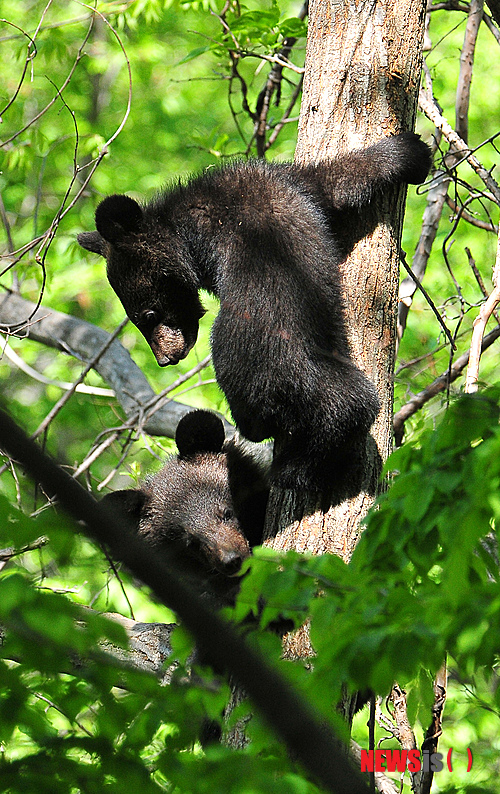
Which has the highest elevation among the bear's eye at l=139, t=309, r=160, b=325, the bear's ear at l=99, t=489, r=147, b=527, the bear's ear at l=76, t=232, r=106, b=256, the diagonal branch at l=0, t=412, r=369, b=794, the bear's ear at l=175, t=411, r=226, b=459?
the bear's ear at l=76, t=232, r=106, b=256

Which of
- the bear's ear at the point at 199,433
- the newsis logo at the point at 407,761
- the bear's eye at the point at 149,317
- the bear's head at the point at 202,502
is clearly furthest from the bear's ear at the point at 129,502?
the newsis logo at the point at 407,761

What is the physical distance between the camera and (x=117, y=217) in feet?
11.0

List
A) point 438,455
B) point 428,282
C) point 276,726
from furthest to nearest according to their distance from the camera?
1. point 428,282
2. point 438,455
3. point 276,726

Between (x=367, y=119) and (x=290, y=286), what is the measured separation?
0.80m

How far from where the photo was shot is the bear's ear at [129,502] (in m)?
3.64

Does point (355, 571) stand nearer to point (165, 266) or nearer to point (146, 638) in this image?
point (146, 638)

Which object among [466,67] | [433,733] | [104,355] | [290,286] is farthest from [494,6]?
[104,355]

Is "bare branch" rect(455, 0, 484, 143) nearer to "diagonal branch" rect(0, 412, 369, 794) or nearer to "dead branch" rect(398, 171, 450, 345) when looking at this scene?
"dead branch" rect(398, 171, 450, 345)

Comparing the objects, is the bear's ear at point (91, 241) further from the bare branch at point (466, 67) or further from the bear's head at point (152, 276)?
the bare branch at point (466, 67)

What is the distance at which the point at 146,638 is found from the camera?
10.2 ft

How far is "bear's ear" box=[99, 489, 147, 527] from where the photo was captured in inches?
143

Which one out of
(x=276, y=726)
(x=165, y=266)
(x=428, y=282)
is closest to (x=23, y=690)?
(x=276, y=726)

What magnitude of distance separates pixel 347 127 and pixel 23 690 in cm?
251

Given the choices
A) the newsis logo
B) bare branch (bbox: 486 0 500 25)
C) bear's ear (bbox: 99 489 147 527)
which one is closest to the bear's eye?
bear's ear (bbox: 99 489 147 527)
